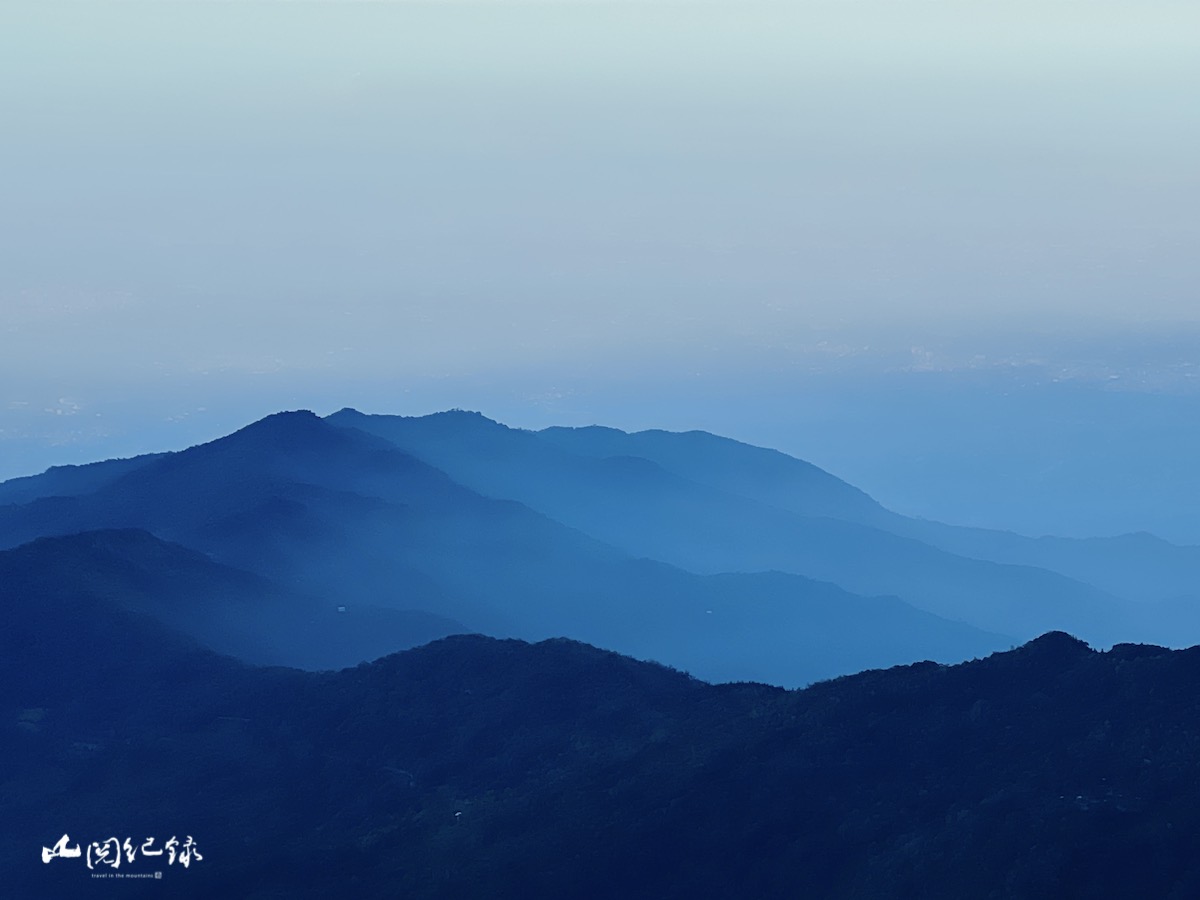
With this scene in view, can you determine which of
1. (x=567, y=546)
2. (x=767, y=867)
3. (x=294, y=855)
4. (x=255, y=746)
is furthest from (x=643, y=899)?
(x=567, y=546)

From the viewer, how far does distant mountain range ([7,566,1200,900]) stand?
48.0 metres

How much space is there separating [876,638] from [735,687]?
315ft

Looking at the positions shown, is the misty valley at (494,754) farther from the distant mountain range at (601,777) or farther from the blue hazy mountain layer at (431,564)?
the blue hazy mountain layer at (431,564)

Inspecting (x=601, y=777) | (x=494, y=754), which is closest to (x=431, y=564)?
(x=494, y=754)

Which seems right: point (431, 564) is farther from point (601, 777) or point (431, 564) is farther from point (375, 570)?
point (601, 777)

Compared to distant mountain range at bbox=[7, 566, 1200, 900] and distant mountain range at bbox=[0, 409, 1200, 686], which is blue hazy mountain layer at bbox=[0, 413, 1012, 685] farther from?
distant mountain range at bbox=[7, 566, 1200, 900]

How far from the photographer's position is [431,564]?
13900cm

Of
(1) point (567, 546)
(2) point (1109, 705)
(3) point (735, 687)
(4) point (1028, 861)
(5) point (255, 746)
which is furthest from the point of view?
(1) point (567, 546)

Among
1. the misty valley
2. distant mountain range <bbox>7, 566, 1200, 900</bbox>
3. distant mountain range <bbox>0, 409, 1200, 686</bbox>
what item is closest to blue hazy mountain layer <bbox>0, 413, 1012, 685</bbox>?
distant mountain range <bbox>0, 409, 1200, 686</bbox>

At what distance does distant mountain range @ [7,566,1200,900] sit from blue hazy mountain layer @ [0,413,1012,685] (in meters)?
28.4

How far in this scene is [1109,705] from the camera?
55.1m

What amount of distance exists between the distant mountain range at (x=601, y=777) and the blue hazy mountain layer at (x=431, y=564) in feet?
93.3

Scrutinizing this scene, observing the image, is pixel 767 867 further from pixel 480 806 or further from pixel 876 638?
pixel 876 638

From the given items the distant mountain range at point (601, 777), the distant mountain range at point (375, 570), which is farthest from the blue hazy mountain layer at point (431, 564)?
the distant mountain range at point (601, 777)
